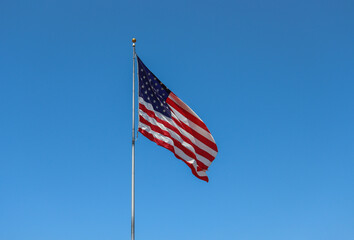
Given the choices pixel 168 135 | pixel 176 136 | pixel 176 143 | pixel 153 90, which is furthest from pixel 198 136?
pixel 153 90

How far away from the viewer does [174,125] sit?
87.6ft

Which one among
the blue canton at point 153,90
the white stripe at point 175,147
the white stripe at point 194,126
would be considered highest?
→ the blue canton at point 153,90

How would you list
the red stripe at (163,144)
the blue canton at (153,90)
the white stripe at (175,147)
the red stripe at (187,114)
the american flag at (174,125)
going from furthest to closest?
the red stripe at (187,114), the blue canton at (153,90), the american flag at (174,125), the white stripe at (175,147), the red stripe at (163,144)

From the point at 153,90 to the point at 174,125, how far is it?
7.33 ft

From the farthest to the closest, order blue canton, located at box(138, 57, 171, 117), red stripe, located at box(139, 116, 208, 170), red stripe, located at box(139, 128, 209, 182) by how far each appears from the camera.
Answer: blue canton, located at box(138, 57, 171, 117) < red stripe, located at box(139, 116, 208, 170) < red stripe, located at box(139, 128, 209, 182)

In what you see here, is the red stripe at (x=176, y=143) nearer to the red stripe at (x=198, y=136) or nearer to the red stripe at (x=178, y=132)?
the red stripe at (x=178, y=132)

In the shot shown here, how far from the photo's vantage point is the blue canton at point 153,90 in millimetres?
26719

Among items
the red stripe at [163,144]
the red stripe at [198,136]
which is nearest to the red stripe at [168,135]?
the red stripe at [163,144]

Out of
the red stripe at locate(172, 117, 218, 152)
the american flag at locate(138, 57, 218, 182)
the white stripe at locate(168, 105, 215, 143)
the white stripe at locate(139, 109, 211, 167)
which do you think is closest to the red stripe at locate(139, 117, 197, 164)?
the american flag at locate(138, 57, 218, 182)

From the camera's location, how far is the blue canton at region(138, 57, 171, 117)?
26.7 metres

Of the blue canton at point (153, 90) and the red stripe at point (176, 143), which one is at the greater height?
the blue canton at point (153, 90)

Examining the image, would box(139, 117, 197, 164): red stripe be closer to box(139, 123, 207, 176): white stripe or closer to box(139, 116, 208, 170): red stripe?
box(139, 116, 208, 170): red stripe
